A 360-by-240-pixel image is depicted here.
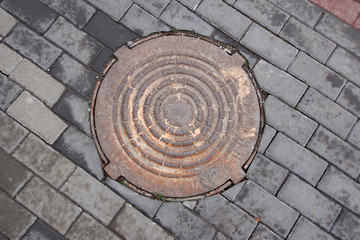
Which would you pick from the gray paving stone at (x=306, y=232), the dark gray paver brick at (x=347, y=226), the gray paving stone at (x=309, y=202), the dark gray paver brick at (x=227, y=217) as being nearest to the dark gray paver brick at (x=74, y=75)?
the dark gray paver brick at (x=227, y=217)

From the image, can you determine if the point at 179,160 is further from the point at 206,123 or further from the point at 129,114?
the point at 129,114

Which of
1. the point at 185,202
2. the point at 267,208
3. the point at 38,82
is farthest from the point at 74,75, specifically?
the point at 267,208

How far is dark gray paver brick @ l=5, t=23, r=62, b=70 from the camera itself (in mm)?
2994

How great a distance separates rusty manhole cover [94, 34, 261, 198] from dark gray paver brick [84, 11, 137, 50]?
4.7 inches

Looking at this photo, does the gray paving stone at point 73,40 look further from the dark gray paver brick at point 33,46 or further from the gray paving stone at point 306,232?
the gray paving stone at point 306,232

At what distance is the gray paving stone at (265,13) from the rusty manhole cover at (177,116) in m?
0.53

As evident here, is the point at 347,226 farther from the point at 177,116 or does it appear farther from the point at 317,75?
the point at 177,116

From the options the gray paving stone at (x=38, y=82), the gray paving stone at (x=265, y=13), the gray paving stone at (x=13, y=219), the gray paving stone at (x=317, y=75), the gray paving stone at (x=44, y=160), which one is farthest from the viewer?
the gray paving stone at (x=265, y=13)

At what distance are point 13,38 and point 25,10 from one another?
0.35 m

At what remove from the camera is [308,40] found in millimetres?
3125

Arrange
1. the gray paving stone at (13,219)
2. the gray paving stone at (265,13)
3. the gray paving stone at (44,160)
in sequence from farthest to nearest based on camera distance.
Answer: the gray paving stone at (265,13), the gray paving stone at (44,160), the gray paving stone at (13,219)

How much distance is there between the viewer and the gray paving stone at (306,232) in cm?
278

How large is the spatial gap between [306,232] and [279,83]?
1.55m

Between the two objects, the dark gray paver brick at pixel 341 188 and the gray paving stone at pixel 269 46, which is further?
the gray paving stone at pixel 269 46
